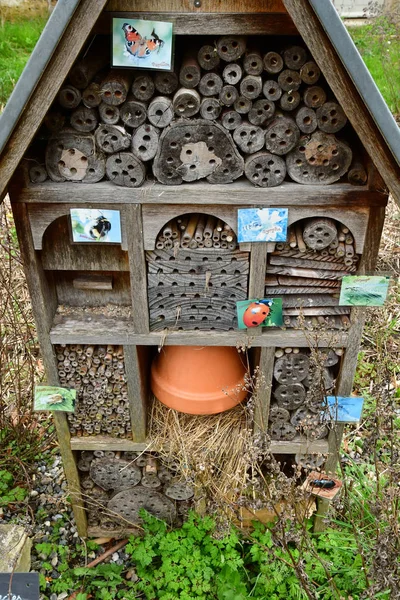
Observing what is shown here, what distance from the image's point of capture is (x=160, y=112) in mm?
1813

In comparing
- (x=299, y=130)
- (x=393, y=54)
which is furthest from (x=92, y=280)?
(x=393, y=54)

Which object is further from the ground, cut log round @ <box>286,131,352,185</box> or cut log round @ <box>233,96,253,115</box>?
cut log round @ <box>233,96,253,115</box>

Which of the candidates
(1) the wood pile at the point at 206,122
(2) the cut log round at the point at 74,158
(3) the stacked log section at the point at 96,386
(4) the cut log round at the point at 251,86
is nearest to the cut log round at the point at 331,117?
(1) the wood pile at the point at 206,122

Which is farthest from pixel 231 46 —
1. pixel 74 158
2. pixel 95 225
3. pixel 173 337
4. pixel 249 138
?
pixel 173 337

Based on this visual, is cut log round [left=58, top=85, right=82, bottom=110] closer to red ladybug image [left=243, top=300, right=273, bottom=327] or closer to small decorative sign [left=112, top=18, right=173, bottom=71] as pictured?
small decorative sign [left=112, top=18, right=173, bottom=71]

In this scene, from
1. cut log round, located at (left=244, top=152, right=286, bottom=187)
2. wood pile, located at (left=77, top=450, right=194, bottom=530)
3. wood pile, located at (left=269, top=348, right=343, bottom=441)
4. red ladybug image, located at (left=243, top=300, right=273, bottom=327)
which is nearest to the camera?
cut log round, located at (left=244, top=152, right=286, bottom=187)

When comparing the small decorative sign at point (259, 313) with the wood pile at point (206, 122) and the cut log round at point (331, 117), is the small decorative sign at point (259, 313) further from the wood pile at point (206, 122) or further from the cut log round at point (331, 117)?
the cut log round at point (331, 117)

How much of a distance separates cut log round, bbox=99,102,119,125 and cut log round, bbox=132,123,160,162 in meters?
0.08

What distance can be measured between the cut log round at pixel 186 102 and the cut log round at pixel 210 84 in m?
0.03

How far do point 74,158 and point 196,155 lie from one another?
425mm

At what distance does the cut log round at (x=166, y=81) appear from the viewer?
1.79 m

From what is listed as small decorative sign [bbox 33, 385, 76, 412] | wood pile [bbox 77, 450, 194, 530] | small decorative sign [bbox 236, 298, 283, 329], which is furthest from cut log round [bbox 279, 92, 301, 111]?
wood pile [bbox 77, 450, 194, 530]

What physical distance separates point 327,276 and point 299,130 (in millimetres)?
588

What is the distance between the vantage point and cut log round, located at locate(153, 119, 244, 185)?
6.02ft
